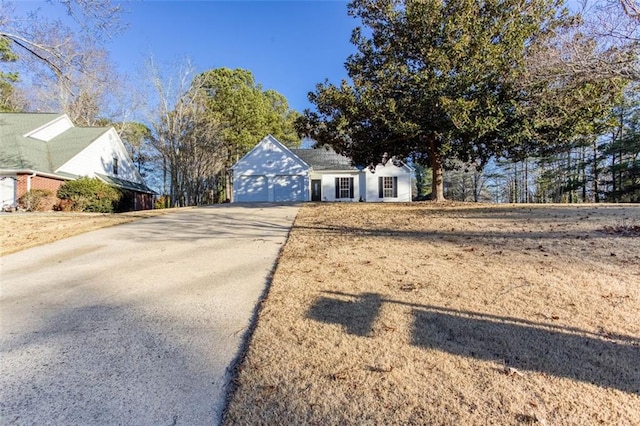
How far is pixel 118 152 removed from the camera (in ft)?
82.8

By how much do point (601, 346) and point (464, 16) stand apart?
40.8ft

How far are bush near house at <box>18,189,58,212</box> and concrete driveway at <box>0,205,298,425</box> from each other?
12546mm

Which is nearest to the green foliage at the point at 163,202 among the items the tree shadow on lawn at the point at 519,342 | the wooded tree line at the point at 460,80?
the wooded tree line at the point at 460,80

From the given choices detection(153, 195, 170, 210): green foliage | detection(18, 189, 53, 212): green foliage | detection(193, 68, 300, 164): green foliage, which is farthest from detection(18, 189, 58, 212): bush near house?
detection(153, 195, 170, 210): green foliage

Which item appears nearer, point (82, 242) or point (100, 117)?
point (82, 242)

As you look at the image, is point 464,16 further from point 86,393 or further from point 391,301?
point 86,393

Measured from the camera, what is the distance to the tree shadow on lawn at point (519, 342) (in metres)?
2.60

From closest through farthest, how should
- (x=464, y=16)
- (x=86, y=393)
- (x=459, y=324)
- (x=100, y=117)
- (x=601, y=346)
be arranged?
(x=86, y=393) → (x=601, y=346) → (x=459, y=324) → (x=464, y=16) → (x=100, y=117)

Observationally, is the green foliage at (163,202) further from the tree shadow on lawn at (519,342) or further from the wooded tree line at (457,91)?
the tree shadow on lawn at (519,342)

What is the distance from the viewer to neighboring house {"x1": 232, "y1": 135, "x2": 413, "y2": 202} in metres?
24.2

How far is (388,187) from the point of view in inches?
1011

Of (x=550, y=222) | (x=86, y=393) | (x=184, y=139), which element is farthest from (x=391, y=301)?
(x=184, y=139)

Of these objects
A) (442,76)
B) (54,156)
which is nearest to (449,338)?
(442,76)

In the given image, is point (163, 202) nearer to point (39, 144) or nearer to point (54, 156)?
point (39, 144)
